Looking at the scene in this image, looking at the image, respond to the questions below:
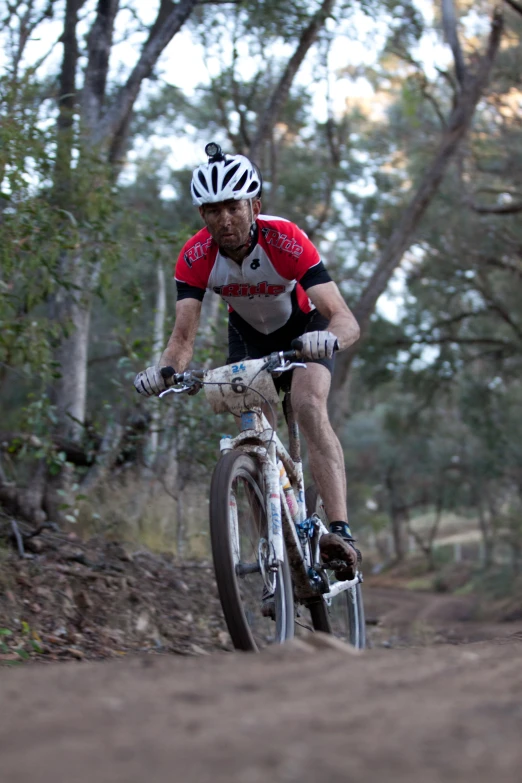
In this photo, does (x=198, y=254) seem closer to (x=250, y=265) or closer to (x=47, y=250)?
(x=250, y=265)

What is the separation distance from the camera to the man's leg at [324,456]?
16.4 ft

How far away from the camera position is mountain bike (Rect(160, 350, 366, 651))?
428cm

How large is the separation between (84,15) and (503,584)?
21.1 m

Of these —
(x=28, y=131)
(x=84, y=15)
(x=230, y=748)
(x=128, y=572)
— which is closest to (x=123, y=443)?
(x=128, y=572)

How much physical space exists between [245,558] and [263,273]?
63.0 inches

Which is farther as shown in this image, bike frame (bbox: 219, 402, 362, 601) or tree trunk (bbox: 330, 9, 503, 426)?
tree trunk (bbox: 330, 9, 503, 426)

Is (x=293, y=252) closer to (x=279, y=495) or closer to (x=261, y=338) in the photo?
(x=261, y=338)

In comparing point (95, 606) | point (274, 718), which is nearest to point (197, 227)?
point (95, 606)

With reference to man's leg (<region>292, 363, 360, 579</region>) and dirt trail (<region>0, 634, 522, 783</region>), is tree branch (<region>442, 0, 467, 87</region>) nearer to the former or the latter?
man's leg (<region>292, 363, 360, 579</region>)

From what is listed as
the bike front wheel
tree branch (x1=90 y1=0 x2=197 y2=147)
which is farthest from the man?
tree branch (x1=90 y1=0 x2=197 y2=147)

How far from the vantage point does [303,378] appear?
5.09 metres

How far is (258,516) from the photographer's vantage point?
483 cm

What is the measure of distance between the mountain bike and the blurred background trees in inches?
87.2

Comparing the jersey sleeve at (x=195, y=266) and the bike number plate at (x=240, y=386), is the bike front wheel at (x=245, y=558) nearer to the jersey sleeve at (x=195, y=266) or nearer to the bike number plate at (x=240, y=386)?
the bike number plate at (x=240, y=386)
